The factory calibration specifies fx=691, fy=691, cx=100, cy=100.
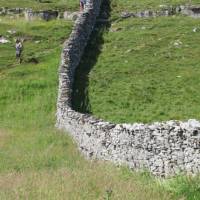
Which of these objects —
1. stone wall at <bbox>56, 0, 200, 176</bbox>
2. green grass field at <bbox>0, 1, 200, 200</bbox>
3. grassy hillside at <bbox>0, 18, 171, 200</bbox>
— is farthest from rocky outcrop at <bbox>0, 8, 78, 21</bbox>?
stone wall at <bbox>56, 0, 200, 176</bbox>

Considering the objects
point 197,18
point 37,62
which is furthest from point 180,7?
point 37,62

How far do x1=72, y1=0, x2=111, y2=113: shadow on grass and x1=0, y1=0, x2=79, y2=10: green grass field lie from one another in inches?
272

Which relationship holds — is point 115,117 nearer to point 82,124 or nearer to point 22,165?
point 82,124

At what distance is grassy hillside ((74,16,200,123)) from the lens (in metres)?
37.2

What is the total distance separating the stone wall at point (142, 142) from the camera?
1864 cm

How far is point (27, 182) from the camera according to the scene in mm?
19281

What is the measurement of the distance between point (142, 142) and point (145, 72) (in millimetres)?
24587

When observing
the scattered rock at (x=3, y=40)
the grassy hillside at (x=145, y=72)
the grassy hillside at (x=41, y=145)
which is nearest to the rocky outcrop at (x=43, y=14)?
the grassy hillside at (x=41, y=145)

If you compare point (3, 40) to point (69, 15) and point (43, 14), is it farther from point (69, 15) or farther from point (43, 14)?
point (43, 14)

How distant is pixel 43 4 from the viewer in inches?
3302

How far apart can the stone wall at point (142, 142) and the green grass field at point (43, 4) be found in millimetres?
46160

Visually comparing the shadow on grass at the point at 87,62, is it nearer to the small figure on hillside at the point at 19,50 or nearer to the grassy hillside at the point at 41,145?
the grassy hillside at the point at 41,145

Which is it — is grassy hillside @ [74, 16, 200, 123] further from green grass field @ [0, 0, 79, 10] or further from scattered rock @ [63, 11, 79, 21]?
green grass field @ [0, 0, 79, 10]

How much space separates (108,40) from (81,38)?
8.37 feet
